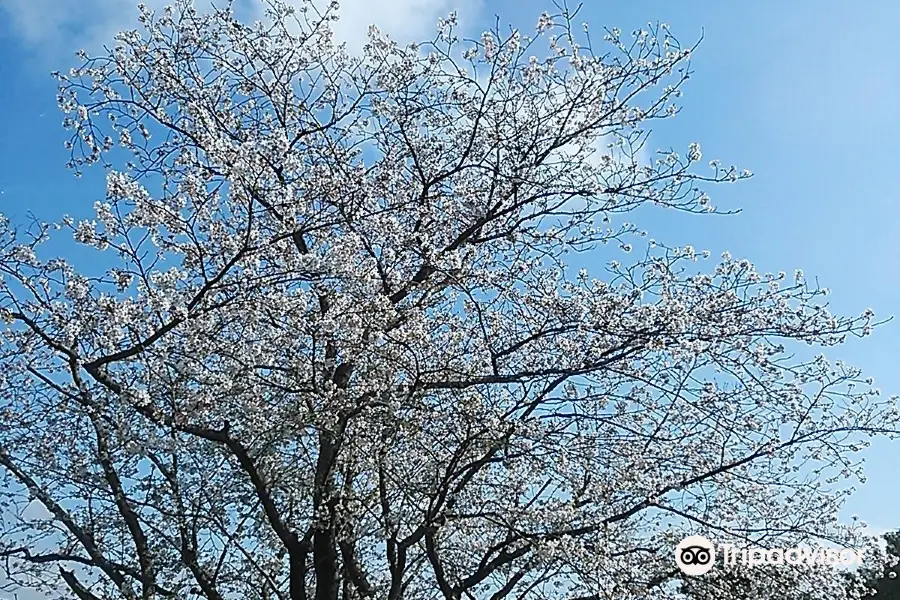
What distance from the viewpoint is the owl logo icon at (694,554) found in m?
6.10

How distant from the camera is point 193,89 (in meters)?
5.80

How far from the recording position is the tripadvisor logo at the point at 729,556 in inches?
240

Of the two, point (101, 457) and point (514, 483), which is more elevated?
point (101, 457)

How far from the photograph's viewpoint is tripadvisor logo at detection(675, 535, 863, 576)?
609cm

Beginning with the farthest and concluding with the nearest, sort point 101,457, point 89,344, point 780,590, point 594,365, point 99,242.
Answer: point 780,590, point 101,457, point 594,365, point 89,344, point 99,242

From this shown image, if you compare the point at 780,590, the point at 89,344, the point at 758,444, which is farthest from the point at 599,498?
the point at 89,344

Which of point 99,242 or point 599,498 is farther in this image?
→ point 599,498

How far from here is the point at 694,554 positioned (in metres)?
6.15

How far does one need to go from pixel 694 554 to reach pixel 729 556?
0.26m

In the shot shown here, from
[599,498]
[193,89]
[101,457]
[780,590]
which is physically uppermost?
[193,89]

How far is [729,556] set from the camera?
611 cm

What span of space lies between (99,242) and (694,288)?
12.7ft

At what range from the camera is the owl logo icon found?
610 cm

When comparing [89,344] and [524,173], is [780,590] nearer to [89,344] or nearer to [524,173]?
[524,173]
